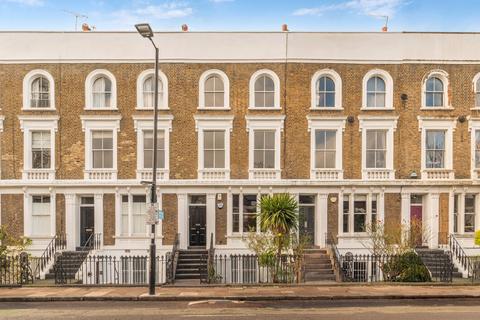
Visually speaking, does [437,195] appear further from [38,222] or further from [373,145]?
[38,222]

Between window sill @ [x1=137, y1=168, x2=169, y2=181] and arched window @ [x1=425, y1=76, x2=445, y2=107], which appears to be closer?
window sill @ [x1=137, y1=168, x2=169, y2=181]

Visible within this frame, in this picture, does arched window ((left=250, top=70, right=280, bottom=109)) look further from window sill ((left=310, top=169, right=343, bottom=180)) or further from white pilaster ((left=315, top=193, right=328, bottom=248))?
white pilaster ((left=315, top=193, right=328, bottom=248))

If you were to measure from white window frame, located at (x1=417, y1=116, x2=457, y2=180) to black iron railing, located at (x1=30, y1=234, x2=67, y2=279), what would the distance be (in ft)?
62.3

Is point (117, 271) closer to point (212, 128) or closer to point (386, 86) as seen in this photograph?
point (212, 128)

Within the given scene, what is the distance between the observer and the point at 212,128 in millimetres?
21875

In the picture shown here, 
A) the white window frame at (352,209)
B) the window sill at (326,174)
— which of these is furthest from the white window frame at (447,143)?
the window sill at (326,174)

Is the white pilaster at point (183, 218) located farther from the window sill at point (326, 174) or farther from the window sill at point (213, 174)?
the window sill at point (326, 174)

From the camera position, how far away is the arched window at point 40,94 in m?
22.0

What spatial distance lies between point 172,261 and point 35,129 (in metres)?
10.2

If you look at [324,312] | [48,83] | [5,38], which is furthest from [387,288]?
[5,38]

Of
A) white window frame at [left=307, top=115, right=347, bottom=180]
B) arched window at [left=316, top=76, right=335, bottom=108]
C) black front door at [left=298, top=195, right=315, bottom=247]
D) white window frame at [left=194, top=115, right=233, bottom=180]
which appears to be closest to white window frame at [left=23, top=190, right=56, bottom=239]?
white window frame at [left=194, top=115, right=233, bottom=180]

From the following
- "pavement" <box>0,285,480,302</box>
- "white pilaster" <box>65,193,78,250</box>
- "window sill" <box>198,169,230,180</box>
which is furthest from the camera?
"window sill" <box>198,169,230,180</box>

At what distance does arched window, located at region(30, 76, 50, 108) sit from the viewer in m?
22.0

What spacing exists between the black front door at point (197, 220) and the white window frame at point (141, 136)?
78.6 inches
